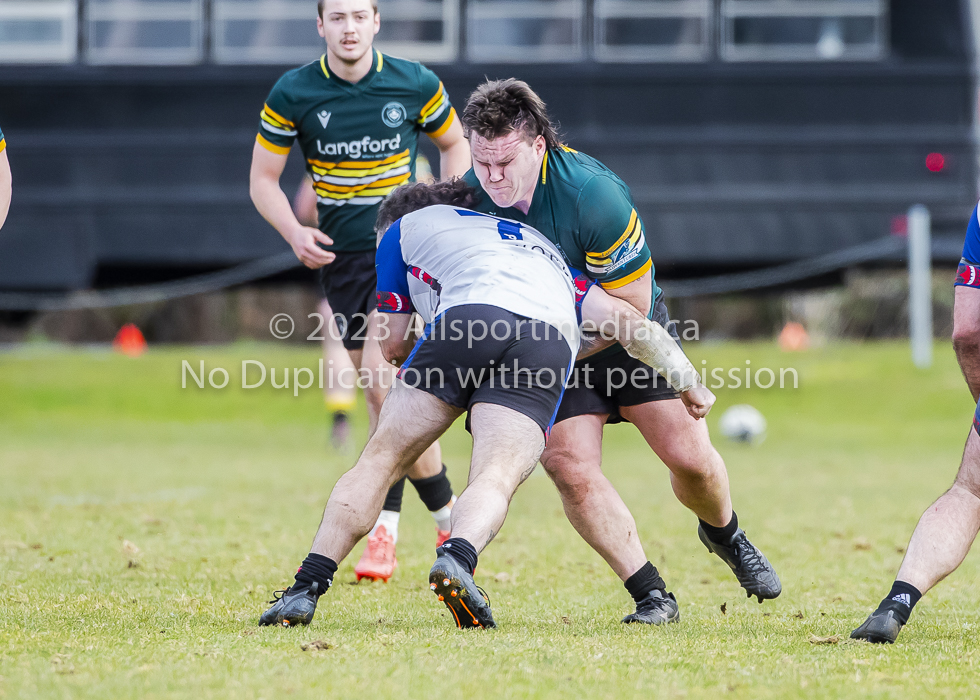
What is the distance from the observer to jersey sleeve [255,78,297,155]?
16.8ft

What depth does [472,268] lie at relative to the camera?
3.68 meters

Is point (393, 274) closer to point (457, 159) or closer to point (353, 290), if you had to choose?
point (353, 290)

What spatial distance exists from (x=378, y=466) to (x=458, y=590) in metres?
0.54

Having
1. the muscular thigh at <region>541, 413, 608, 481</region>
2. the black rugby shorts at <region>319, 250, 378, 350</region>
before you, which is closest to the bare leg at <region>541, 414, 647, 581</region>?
the muscular thigh at <region>541, 413, 608, 481</region>

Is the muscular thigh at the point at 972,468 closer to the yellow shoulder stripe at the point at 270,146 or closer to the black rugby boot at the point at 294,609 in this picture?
the black rugby boot at the point at 294,609

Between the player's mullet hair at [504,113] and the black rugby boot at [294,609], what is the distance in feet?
5.16

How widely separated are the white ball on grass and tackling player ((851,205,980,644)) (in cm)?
782

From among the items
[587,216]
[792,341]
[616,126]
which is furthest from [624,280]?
[792,341]

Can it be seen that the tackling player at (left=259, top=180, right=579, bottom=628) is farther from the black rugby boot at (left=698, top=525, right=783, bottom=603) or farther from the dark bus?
the dark bus

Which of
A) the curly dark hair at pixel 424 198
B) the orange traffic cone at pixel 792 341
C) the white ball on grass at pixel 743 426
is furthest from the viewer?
A: the orange traffic cone at pixel 792 341

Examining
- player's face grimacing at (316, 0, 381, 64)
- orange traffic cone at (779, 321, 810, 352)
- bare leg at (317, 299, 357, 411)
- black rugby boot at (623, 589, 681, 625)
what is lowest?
orange traffic cone at (779, 321, 810, 352)

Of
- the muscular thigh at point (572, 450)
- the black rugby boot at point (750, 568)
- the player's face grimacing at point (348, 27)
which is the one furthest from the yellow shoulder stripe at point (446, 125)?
the black rugby boot at point (750, 568)

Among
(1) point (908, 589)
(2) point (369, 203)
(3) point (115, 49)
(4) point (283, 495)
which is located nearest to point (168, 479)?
(4) point (283, 495)

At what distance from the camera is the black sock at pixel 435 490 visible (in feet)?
17.5
